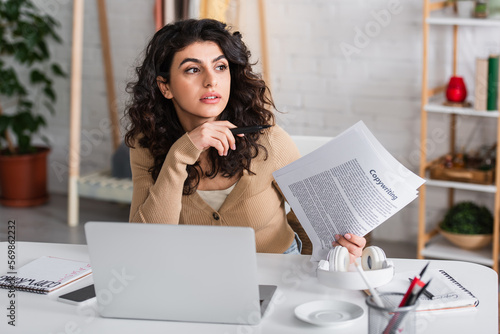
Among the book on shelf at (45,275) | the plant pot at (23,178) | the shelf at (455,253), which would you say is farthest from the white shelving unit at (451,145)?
the plant pot at (23,178)

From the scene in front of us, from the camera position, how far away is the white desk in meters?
1.19

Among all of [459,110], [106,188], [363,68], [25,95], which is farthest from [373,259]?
[25,95]

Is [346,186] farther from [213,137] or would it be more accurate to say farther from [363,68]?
[363,68]

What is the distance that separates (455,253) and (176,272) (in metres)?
2.12

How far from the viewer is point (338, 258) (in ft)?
4.54

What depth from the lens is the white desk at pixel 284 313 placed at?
1.19 m

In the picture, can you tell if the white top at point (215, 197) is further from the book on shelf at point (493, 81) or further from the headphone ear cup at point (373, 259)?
the book on shelf at point (493, 81)

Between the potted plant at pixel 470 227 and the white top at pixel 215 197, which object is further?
the potted plant at pixel 470 227

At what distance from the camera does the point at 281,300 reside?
51.9 inches

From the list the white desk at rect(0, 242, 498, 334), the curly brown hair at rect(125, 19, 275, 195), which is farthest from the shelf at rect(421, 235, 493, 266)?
the white desk at rect(0, 242, 498, 334)

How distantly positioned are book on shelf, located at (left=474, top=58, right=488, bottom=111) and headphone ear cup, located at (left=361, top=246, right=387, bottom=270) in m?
1.69

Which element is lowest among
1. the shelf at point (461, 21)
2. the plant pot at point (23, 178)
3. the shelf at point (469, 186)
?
the plant pot at point (23, 178)

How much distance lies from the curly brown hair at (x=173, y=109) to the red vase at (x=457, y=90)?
137 centimetres

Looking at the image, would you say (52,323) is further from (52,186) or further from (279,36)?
(52,186)
